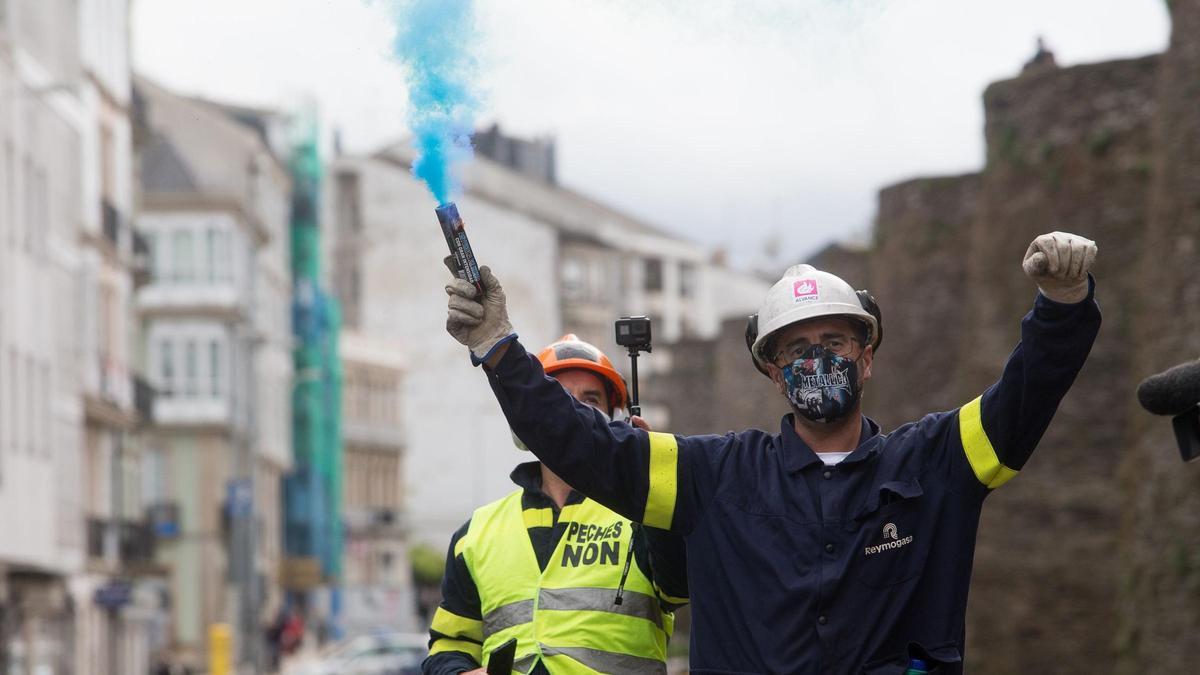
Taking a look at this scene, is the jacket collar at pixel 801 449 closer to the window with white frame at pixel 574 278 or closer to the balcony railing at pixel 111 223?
the balcony railing at pixel 111 223

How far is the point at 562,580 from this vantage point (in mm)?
7199

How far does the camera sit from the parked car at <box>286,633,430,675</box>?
3972 cm

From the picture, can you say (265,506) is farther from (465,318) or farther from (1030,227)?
(465,318)

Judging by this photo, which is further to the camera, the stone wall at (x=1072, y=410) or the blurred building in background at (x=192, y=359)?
the blurred building in background at (x=192, y=359)

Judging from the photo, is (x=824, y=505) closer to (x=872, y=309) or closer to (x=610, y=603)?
(x=872, y=309)

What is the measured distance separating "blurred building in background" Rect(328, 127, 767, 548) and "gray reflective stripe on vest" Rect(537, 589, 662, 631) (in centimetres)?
8293

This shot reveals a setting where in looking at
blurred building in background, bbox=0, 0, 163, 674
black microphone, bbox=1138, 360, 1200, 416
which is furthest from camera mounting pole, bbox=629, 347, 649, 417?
blurred building in background, bbox=0, 0, 163, 674

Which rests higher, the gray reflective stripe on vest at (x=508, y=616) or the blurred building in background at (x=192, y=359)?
the blurred building in background at (x=192, y=359)

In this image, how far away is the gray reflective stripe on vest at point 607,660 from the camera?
7035 millimetres

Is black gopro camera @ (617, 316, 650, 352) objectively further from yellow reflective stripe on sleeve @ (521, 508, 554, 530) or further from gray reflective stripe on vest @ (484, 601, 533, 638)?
gray reflective stripe on vest @ (484, 601, 533, 638)

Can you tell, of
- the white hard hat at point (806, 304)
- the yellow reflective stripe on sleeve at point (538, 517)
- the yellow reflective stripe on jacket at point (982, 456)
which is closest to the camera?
the yellow reflective stripe on jacket at point (982, 456)

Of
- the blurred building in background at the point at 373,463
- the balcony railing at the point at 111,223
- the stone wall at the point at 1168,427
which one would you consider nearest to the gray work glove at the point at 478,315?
the stone wall at the point at 1168,427

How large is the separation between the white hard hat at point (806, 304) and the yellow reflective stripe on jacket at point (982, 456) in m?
0.41

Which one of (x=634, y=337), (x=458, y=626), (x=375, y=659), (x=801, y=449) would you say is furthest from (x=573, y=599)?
(x=375, y=659)
